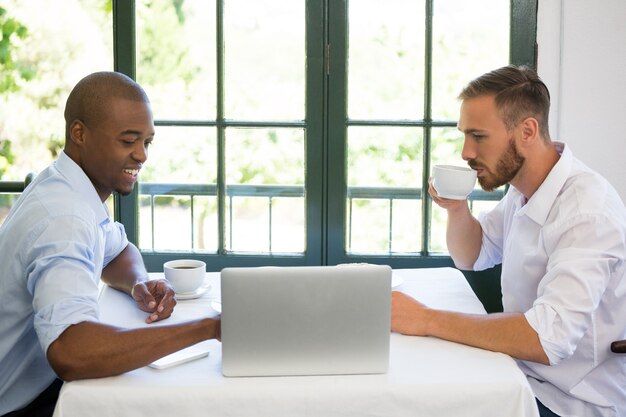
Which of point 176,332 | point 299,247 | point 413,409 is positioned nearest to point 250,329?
point 176,332

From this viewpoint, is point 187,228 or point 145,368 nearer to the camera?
point 145,368

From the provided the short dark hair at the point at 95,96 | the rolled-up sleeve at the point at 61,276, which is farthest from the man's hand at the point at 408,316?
the short dark hair at the point at 95,96

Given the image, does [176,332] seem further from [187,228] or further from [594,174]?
[187,228]

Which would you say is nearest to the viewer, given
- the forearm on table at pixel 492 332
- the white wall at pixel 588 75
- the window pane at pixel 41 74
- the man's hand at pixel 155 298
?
the forearm on table at pixel 492 332

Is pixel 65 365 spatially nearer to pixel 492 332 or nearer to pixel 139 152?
pixel 139 152

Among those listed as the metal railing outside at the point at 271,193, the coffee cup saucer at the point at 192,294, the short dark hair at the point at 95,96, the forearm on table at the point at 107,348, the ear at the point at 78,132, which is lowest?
the coffee cup saucer at the point at 192,294

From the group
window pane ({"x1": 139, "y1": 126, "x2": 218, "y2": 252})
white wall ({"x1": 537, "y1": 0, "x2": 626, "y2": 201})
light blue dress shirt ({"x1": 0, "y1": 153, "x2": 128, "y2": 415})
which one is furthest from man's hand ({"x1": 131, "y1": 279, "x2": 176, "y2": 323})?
white wall ({"x1": 537, "y1": 0, "x2": 626, "y2": 201})

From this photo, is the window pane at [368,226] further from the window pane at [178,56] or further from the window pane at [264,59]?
the window pane at [178,56]

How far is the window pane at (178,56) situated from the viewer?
259 cm

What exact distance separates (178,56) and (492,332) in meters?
1.58

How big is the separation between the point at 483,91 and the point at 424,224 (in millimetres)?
839

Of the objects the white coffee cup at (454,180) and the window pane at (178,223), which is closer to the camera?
the white coffee cup at (454,180)

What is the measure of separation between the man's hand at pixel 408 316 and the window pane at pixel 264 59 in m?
1.16

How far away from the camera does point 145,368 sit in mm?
1384
